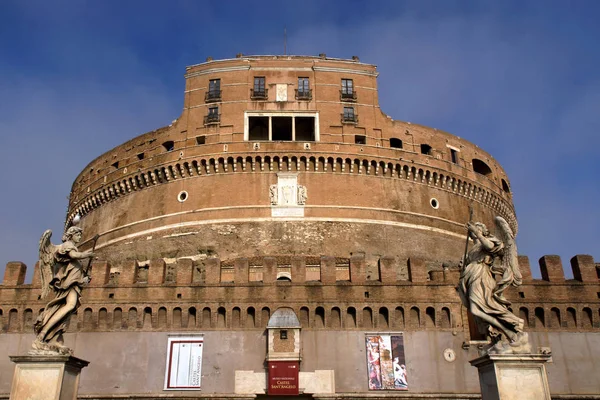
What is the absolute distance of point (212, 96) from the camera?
105 ft

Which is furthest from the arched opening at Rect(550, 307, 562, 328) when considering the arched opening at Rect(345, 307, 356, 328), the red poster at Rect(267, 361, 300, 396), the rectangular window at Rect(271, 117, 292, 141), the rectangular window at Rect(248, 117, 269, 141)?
the rectangular window at Rect(248, 117, 269, 141)

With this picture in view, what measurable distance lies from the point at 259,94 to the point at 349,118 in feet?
15.8

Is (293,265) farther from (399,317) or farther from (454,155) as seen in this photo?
(454,155)

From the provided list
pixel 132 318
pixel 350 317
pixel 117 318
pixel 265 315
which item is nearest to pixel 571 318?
pixel 350 317

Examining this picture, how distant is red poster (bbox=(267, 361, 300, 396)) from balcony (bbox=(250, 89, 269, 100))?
15.6 m

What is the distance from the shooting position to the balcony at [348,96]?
31969 millimetres

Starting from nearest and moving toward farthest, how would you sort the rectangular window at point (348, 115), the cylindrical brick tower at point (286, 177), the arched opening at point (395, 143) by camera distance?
the cylindrical brick tower at point (286, 177)
the rectangular window at point (348, 115)
the arched opening at point (395, 143)

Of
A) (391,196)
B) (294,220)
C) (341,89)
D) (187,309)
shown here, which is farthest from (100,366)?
(341,89)

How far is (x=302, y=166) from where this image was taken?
1187 inches

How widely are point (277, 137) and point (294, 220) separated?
6072mm

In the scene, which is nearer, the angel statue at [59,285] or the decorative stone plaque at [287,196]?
the angel statue at [59,285]

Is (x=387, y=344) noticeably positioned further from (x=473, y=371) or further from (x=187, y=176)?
(x=187, y=176)

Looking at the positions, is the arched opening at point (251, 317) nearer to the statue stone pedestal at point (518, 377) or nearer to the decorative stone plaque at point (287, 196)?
Answer: the decorative stone plaque at point (287, 196)

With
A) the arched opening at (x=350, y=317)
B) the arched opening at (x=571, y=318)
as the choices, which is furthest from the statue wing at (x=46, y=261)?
the arched opening at (x=571, y=318)
